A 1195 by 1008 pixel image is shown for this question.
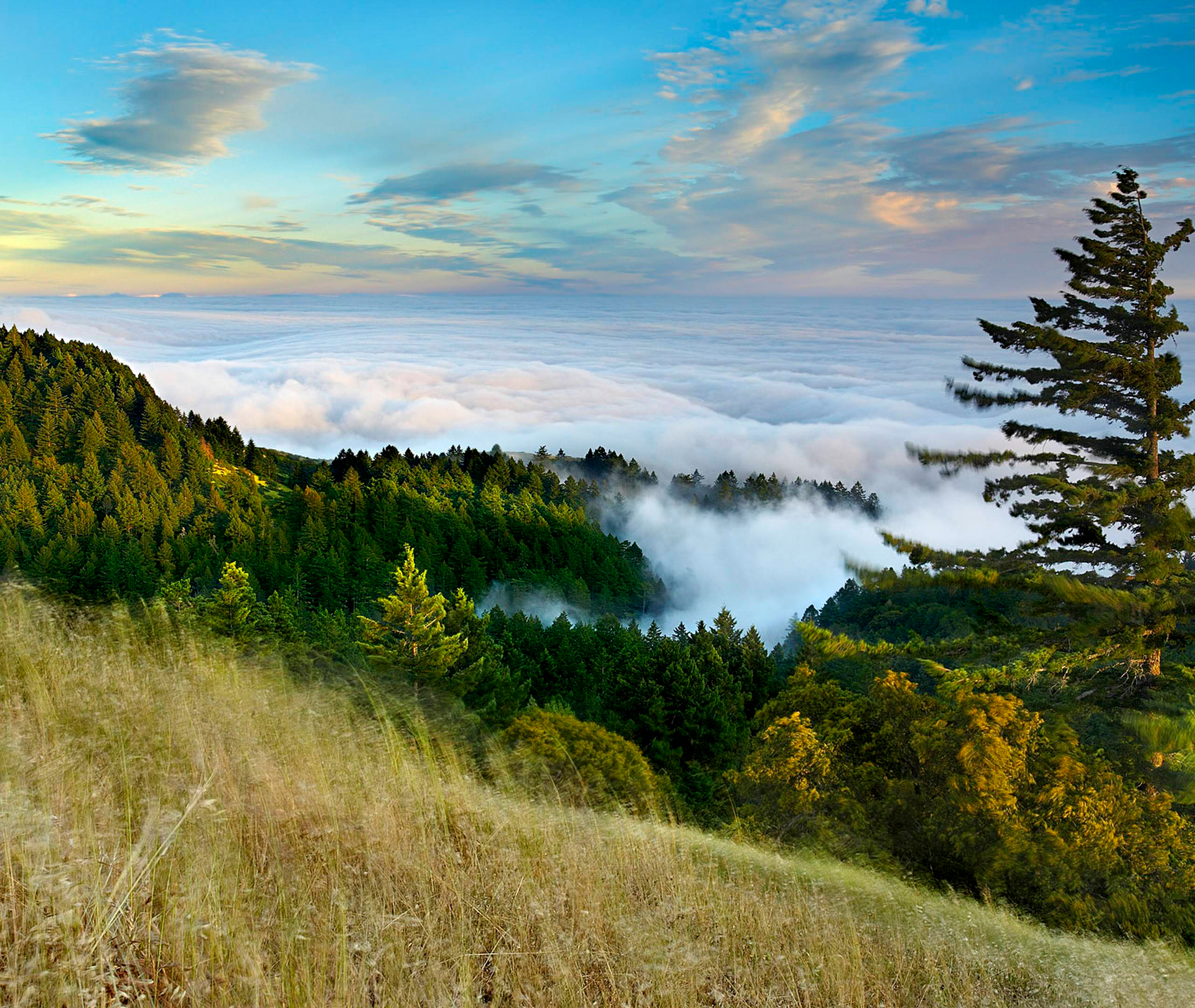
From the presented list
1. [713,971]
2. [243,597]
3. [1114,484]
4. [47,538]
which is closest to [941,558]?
[1114,484]

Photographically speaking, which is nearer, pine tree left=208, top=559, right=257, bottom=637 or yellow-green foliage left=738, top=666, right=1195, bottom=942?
yellow-green foliage left=738, top=666, right=1195, bottom=942

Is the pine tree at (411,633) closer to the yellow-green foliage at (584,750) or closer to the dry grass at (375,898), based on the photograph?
the yellow-green foliage at (584,750)

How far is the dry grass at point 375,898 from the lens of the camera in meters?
3.52

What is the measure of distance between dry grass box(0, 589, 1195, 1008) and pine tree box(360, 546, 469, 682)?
993 inches

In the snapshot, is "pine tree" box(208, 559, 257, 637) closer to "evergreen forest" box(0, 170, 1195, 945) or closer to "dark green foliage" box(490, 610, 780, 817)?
"evergreen forest" box(0, 170, 1195, 945)

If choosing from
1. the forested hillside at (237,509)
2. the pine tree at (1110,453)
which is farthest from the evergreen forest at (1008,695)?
the forested hillside at (237,509)

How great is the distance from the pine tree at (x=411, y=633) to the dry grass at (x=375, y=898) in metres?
25.2

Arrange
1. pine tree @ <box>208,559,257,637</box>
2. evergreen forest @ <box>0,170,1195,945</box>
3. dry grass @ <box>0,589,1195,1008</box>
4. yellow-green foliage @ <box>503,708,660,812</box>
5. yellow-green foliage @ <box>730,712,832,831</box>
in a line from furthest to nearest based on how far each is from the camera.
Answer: pine tree @ <box>208,559,257,637</box> → yellow-green foliage @ <box>730,712,832,831</box> → yellow-green foliage @ <box>503,708,660,812</box> → evergreen forest @ <box>0,170,1195,945</box> → dry grass @ <box>0,589,1195,1008</box>

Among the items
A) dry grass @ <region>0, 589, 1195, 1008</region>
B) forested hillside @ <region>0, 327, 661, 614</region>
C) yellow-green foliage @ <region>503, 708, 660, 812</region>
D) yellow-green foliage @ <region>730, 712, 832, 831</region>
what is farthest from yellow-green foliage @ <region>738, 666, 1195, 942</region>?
forested hillside @ <region>0, 327, 661, 614</region>

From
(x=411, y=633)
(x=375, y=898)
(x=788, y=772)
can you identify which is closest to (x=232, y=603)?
(x=411, y=633)

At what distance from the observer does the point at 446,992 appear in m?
3.70

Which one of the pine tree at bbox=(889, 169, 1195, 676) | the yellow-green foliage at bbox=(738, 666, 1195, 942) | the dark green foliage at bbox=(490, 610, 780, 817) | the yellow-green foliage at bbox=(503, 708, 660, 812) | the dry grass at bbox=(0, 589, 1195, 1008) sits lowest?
the dark green foliage at bbox=(490, 610, 780, 817)

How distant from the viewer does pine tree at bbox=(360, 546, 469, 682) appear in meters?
32.1

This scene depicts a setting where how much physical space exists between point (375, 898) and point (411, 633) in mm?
29943
